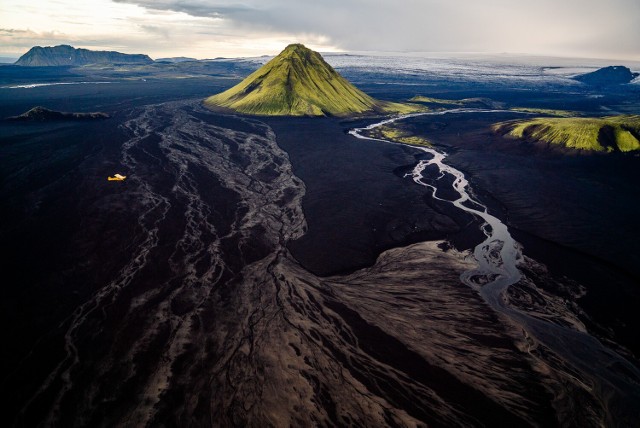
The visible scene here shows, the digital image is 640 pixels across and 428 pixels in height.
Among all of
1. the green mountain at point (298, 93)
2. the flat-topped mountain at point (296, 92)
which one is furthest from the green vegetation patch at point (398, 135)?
the green mountain at point (298, 93)

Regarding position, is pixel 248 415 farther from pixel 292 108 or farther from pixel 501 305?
pixel 292 108

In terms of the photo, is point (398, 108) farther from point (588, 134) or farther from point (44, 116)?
point (44, 116)

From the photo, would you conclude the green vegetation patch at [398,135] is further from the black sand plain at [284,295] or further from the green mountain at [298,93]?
the black sand plain at [284,295]

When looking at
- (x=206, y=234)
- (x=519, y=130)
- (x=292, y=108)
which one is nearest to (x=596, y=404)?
(x=206, y=234)

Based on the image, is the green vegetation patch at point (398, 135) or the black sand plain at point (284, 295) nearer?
the black sand plain at point (284, 295)

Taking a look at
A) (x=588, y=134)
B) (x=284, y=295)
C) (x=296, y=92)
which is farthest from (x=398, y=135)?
(x=284, y=295)

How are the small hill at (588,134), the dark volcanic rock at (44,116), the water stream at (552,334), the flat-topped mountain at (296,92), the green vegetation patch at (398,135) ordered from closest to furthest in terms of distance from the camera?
the water stream at (552,334), the small hill at (588,134), the green vegetation patch at (398,135), the dark volcanic rock at (44,116), the flat-topped mountain at (296,92)

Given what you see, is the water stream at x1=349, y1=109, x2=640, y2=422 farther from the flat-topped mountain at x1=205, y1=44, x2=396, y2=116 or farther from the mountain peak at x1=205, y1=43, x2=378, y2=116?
the mountain peak at x1=205, y1=43, x2=378, y2=116
